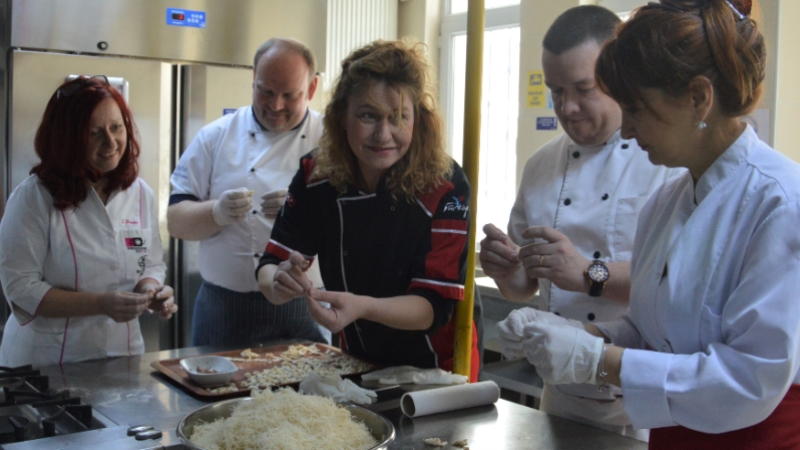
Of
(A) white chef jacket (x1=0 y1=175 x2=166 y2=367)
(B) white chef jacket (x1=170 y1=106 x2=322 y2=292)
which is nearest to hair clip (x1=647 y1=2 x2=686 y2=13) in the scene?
(B) white chef jacket (x1=170 y1=106 x2=322 y2=292)

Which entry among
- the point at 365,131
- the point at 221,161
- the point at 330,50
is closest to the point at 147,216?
the point at 221,161

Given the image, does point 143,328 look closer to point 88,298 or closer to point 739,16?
point 88,298

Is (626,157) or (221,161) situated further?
(221,161)

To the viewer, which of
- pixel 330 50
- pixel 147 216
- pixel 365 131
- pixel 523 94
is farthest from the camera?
pixel 330 50

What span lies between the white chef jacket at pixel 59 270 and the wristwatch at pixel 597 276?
134cm

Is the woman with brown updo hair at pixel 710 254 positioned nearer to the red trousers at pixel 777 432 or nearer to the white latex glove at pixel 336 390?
the red trousers at pixel 777 432

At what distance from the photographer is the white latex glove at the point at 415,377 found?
164cm

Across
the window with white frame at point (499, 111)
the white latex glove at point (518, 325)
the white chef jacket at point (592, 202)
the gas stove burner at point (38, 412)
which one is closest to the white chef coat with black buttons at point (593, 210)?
the white chef jacket at point (592, 202)

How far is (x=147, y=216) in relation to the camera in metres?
2.27

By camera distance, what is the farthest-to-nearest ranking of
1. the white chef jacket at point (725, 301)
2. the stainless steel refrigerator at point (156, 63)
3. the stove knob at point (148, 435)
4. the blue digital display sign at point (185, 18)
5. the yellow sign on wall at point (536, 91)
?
the yellow sign on wall at point (536, 91)
the blue digital display sign at point (185, 18)
the stainless steel refrigerator at point (156, 63)
the stove knob at point (148, 435)
the white chef jacket at point (725, 301)

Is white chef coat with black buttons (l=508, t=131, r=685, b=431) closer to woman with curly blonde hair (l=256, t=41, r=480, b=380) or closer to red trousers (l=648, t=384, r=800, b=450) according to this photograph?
woman with curly blonde hair (l=256, t=41, r=480, b=380)

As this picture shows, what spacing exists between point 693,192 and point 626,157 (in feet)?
1.93

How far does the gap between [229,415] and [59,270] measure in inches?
40.4

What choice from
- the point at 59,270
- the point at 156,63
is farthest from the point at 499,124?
the point at 59,270
